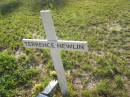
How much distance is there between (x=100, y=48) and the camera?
552cm

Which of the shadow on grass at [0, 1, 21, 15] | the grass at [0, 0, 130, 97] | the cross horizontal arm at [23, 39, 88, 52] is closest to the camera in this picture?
the cross horizontal arm at [23, 39, 88, 52]

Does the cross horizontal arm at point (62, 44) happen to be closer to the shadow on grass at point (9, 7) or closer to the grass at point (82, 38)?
the grass at point (82, 38)

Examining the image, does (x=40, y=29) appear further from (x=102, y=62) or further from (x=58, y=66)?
(x=58, y=66)

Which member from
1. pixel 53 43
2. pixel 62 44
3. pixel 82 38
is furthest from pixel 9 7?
pixel 62 44

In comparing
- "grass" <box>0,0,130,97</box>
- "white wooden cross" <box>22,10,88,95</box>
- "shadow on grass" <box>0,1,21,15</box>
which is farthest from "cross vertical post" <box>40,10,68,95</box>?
"shadow on grass" <box>0,1,21,15</box>

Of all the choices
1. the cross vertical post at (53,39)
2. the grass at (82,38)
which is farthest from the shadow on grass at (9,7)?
the cross vertical post at (53,39)

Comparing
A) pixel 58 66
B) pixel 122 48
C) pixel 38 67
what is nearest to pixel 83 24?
pixel 122 48

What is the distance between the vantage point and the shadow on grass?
8691 mm

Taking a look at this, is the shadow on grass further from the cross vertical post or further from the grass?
the cross vertical post

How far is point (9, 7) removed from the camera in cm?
915

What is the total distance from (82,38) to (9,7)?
405cm

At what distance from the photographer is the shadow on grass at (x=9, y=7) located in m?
8.69

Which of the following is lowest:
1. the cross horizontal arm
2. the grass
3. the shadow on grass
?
the grass

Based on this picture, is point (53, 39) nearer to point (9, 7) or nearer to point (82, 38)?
point (82, 38)
